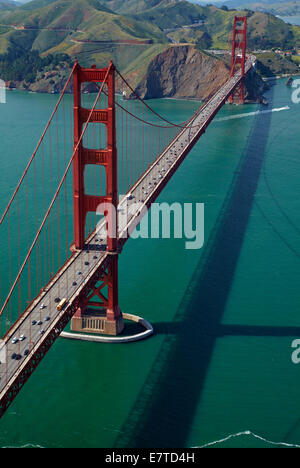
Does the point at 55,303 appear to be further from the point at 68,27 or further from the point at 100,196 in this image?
the point at 68,27

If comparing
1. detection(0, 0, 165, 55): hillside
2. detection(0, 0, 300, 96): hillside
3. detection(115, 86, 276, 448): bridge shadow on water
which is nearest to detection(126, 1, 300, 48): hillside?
detection(0, 0, 300, 96): hillside

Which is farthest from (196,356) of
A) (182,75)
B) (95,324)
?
(182,75)

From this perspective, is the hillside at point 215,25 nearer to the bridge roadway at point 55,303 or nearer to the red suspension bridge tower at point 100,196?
the bridge roadway at point 55,303

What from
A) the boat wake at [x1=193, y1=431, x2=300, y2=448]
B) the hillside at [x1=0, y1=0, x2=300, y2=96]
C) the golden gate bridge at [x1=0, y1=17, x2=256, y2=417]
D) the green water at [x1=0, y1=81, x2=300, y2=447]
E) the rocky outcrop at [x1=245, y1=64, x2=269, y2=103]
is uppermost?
the hillside at [x1=0, y1=0, x2=300, y2=96]

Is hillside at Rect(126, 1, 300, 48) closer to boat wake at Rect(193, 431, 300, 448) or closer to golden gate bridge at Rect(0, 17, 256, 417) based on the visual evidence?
golden gate bridge at Rect(0, 17, 256, 417)

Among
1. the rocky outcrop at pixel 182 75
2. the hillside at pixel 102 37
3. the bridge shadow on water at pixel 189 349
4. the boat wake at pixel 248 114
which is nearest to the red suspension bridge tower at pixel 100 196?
the bridge shadow on water at pixel 189 349
